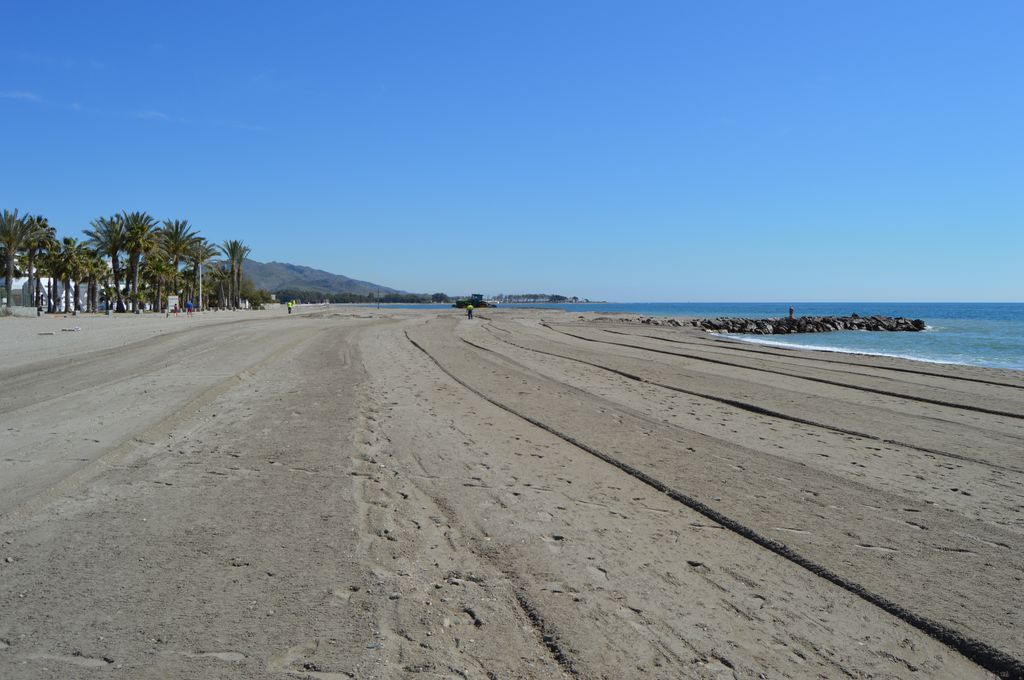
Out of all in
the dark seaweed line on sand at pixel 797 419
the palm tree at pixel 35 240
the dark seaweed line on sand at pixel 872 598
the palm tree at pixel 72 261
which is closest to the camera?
the dark seaweed line on sand at pixel 872 598

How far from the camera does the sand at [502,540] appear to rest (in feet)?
11.4

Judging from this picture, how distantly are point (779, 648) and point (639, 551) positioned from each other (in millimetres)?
1405

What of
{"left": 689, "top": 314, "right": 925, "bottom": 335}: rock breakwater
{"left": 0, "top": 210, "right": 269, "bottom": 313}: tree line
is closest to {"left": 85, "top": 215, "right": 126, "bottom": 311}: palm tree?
{"left": 0, "top": 210, "right": 269, "bottom": 313}: tree line

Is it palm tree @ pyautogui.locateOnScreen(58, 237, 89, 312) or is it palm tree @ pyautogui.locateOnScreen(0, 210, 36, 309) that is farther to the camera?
palm tree @ pyautogui.locateOnScreen(58, 237, 89, 312)

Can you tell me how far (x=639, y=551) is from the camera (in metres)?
4.87

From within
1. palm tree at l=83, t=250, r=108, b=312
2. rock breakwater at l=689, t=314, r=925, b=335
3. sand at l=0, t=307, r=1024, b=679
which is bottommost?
sand at l=0, t=307, r=1024, b=679

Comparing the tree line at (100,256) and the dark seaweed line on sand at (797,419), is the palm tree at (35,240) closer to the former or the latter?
the tree line at (100,256)

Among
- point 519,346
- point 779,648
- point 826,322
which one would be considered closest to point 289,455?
point 779,648

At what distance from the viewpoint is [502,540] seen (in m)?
5.02

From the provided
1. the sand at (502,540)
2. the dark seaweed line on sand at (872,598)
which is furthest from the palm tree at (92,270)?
the dark seaweed line on sand at (872,598)

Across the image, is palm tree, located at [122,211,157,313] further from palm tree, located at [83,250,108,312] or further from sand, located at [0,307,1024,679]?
sand, located at [0,307,1024,679]

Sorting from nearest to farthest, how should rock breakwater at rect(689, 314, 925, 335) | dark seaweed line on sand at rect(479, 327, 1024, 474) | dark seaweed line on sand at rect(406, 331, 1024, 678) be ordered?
1. dark seaweed line on sand at rect(406, 331, 1024, 678)
2. dark seaweed line on sand at rect(479, 327, 1024, 474)
3. rock breakwater at rect(689, 314, 925, 335)

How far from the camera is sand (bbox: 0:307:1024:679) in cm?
349

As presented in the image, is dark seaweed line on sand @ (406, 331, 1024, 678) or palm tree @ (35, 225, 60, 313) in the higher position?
palm tree @ (35, 225, 60, 313)
